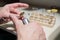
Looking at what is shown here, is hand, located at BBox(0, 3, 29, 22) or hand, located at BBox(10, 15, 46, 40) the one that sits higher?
hand, located at BBox(0, 3, 29, 22)

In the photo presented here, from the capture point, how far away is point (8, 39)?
74 centimetres

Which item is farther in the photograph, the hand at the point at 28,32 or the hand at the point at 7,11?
the hand at the point at 7,11

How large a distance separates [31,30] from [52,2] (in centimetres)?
53

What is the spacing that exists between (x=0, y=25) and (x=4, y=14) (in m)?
0.07

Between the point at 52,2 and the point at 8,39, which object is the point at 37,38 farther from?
the point at 52,2

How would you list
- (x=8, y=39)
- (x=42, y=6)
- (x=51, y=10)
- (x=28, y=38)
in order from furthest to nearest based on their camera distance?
(x=42, y=6) < (x=51, y=10) < (x=8, y=39) < (x=28, y=38)

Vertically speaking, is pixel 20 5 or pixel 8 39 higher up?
pixel 20 5

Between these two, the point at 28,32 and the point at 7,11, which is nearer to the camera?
the point at 28,32

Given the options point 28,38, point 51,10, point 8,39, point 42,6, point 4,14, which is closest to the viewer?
point 28,38

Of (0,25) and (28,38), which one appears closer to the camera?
(28,38)

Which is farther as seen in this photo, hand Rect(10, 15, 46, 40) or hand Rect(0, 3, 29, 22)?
hand Rect(0, 3, 29, 22)

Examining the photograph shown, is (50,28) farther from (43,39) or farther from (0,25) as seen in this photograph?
(0,25)

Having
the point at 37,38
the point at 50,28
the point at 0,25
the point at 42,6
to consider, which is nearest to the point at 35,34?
the point at 37,38

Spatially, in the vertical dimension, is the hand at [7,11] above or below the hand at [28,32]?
above
